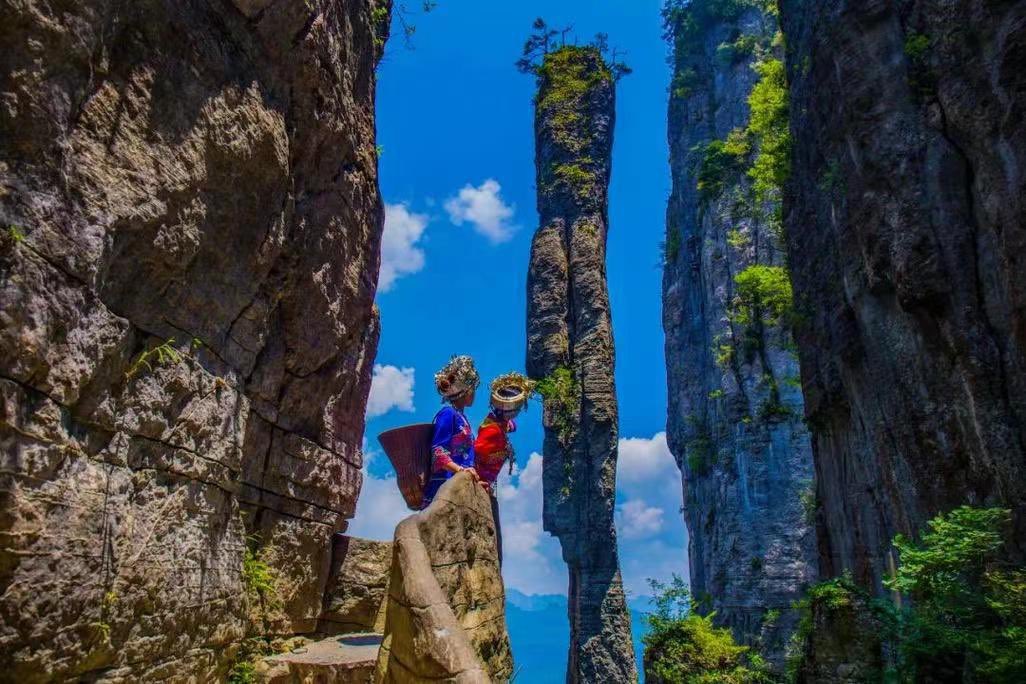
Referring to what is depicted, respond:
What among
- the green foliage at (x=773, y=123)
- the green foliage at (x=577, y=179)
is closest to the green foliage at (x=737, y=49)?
the green foliage at (x=577, y=179)

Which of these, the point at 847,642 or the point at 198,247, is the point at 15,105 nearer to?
the point at 198,247

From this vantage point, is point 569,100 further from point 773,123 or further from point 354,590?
point 354,590

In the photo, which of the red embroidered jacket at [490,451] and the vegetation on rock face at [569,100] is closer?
the red embroidered jacket at [490,451]

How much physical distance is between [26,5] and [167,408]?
8.18ft

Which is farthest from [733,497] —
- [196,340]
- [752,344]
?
[196,340]

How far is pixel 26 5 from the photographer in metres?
3.44

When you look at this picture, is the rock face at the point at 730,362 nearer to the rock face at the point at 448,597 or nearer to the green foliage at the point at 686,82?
the green foliage at the point at 686,82

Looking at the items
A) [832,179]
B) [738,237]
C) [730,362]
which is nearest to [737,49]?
[738,237]

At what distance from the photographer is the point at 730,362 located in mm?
27312

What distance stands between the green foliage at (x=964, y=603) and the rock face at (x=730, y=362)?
35.8 ft

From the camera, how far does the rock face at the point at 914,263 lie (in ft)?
25.7

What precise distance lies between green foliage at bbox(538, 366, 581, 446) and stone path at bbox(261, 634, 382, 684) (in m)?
20.1

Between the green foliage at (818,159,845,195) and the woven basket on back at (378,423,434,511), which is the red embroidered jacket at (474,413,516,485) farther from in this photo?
the green foliage at (818,159,845,195)

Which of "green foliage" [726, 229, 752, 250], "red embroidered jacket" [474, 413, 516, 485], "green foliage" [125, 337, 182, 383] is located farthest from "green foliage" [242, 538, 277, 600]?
"green foliage" [726, 229, 752, 250]
